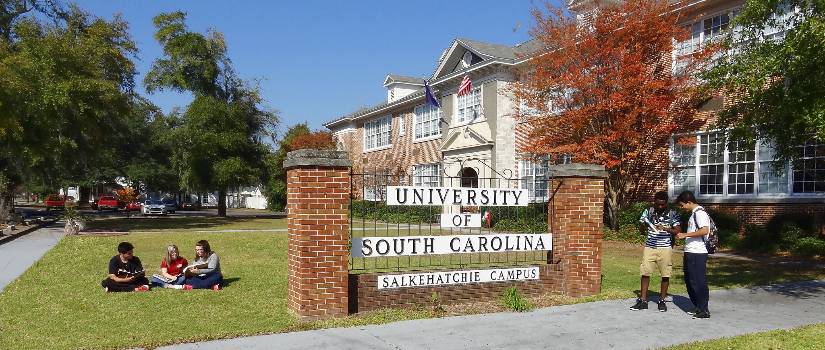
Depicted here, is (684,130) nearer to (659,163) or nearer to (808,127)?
(659,163)

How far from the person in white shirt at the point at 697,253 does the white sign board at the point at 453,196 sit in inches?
87.5

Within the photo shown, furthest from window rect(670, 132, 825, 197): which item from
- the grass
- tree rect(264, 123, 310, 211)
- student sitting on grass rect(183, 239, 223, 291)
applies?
tree rect(264, 123, 310, 211)

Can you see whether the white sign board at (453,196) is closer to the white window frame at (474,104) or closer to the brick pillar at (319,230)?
the brick pillar at (319,230)

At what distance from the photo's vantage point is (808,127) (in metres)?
9.47

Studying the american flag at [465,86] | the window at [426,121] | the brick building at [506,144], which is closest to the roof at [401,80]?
the brick building at [506,144]

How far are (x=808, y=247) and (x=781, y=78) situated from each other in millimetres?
6931

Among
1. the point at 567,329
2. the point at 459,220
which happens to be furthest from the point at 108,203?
the point at 567,329

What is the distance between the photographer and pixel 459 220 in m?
8.61

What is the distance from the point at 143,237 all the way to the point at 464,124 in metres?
14.4

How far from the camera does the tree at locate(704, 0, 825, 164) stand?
9023 mm

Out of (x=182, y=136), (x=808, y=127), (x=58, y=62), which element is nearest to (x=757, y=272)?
(x=808, y=127)

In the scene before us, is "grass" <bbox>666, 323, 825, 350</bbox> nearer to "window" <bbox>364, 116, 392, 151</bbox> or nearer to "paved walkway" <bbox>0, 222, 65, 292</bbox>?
"paved walkway" <bbox>0, 222, 65, 292</bbox>

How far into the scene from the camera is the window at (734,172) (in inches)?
662

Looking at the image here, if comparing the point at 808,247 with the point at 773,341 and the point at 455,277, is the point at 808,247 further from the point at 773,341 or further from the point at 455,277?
the point at 455,277
